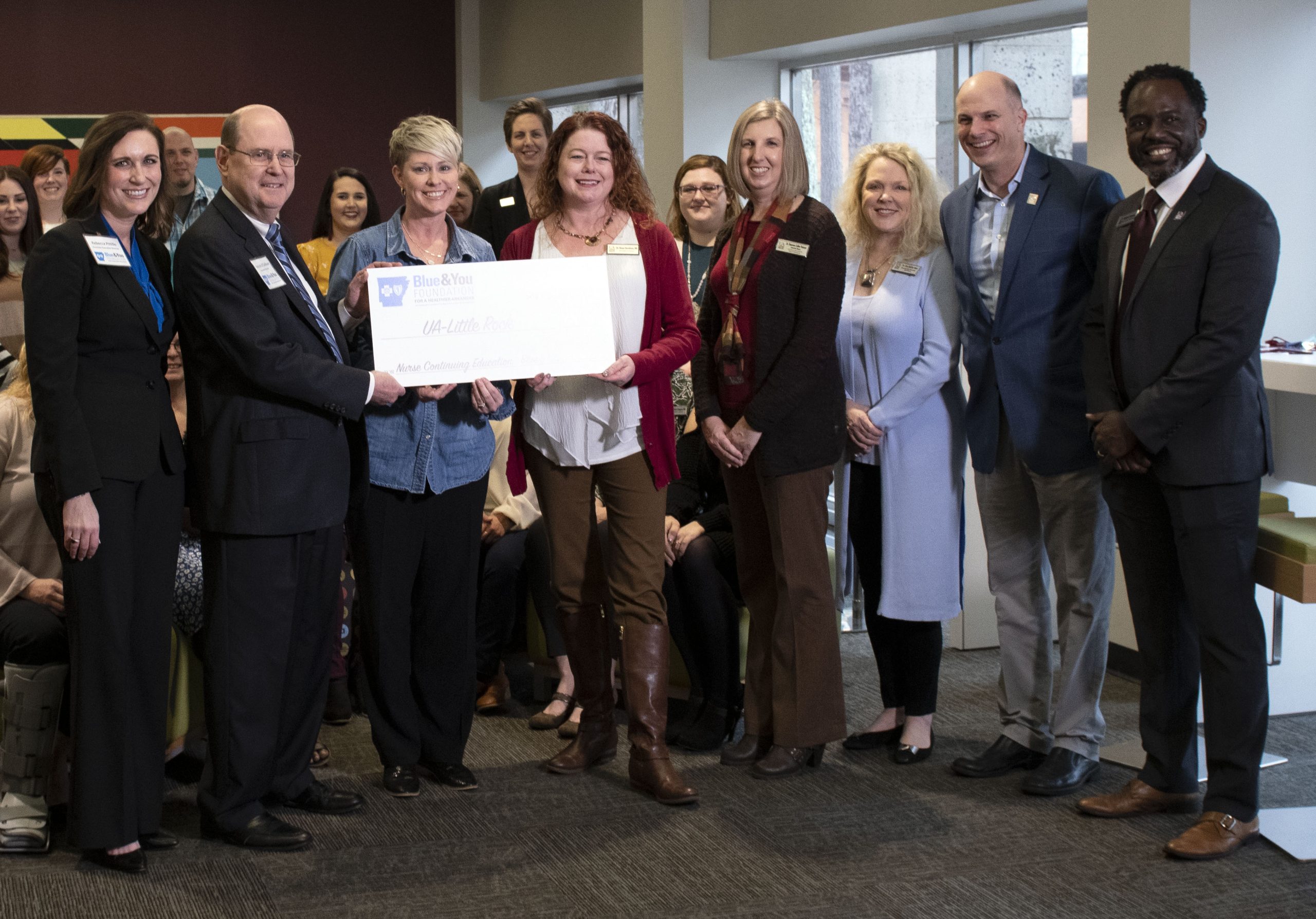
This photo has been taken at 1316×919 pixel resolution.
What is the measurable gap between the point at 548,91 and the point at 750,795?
21.8ft

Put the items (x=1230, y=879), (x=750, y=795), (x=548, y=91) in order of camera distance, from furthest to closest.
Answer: (x=548, y=91) → (x=750, y=795) → (x=1230, y=879)

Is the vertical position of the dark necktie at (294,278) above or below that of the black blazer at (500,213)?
below

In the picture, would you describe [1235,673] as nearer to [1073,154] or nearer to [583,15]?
[1073,154]

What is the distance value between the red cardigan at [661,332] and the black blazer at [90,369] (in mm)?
925

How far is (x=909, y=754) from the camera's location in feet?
11.9

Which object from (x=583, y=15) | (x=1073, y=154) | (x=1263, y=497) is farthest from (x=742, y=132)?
(x=583, y=15)

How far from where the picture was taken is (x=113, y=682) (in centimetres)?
285

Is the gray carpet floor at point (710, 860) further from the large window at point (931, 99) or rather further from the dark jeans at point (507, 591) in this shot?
the large window at point (931, 99)

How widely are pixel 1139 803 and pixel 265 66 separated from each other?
7646 mm

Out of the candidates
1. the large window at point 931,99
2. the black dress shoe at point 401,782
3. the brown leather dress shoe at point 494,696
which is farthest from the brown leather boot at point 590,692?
the large window at point 931,99

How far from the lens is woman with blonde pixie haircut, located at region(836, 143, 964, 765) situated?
139 inches

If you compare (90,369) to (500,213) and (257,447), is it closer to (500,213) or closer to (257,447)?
(257,447)

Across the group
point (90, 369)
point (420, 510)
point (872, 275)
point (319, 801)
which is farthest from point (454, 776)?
point (872, 275)

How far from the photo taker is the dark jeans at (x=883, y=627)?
3652 millimetres
